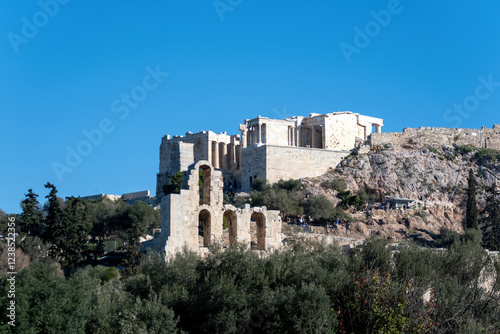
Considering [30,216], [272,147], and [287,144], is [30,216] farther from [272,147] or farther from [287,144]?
[287,144]

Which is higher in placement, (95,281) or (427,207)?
(427,207)

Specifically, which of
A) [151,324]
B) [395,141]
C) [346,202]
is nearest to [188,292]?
[151,324]

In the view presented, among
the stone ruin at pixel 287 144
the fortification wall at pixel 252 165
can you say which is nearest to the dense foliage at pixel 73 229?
the stone ruin at pixel 287 144

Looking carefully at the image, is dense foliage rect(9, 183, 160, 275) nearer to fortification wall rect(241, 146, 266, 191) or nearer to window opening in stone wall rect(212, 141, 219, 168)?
fortification wall rect(241, 146, 266, 191)

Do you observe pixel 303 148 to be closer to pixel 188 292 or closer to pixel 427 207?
pixel 427 207

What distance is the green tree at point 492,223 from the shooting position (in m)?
47.3

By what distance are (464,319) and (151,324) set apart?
10.1 metres

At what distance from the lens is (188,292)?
88.5 ft

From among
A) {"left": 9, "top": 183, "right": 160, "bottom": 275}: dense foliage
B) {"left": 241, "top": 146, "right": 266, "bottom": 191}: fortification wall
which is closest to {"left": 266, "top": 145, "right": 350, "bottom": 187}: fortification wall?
{"left": 241, "top": 146, "right": 266, "bottom": 191}: fortification wall

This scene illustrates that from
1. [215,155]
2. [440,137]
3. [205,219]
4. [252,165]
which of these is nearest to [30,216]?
[205,219]

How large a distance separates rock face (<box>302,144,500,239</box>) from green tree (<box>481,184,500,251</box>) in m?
2.71

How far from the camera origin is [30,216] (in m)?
44.2

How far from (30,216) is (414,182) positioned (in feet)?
96.1

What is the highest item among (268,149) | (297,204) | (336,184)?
(268,149)
